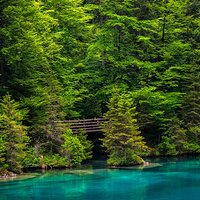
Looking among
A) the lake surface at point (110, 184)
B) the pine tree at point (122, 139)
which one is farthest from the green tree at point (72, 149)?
the pine tree at point (122, 139)

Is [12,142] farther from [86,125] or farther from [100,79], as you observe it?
[100,79]

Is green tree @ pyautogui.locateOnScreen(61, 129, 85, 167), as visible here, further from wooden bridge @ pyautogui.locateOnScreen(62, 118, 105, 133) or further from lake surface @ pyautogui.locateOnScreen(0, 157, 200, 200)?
wooden bridge @ pyautogui.locateOnScreen(62, 118, 105, 133)

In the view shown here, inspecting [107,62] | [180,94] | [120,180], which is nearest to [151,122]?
[180,94]

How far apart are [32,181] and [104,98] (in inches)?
646

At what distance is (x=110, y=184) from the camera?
83.4ft

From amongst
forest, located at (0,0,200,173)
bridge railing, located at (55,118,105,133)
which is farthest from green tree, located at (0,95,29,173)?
bridge railing, located at (55,118,105,133)

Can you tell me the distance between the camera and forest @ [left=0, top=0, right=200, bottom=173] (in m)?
31.8

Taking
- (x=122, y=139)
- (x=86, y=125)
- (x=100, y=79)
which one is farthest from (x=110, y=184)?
(x=100, y=79)

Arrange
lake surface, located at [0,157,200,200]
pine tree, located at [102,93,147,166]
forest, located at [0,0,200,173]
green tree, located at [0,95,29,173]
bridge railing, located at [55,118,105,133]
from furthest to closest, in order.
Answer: bridge railing, located at [55,118,105,133] < forest, located at [0,0,200,173] < pine tree, located at [102,93,147,166] < green tree, located at [0,95,29,173] < lake surface, located at [0,157,200,200]

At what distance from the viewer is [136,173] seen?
28.9 metres

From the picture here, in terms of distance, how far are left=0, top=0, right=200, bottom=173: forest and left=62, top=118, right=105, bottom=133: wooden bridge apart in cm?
124

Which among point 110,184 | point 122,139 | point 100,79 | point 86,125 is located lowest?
point 110,184

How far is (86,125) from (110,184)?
11.7m

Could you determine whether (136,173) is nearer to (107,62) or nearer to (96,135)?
(96,135)
